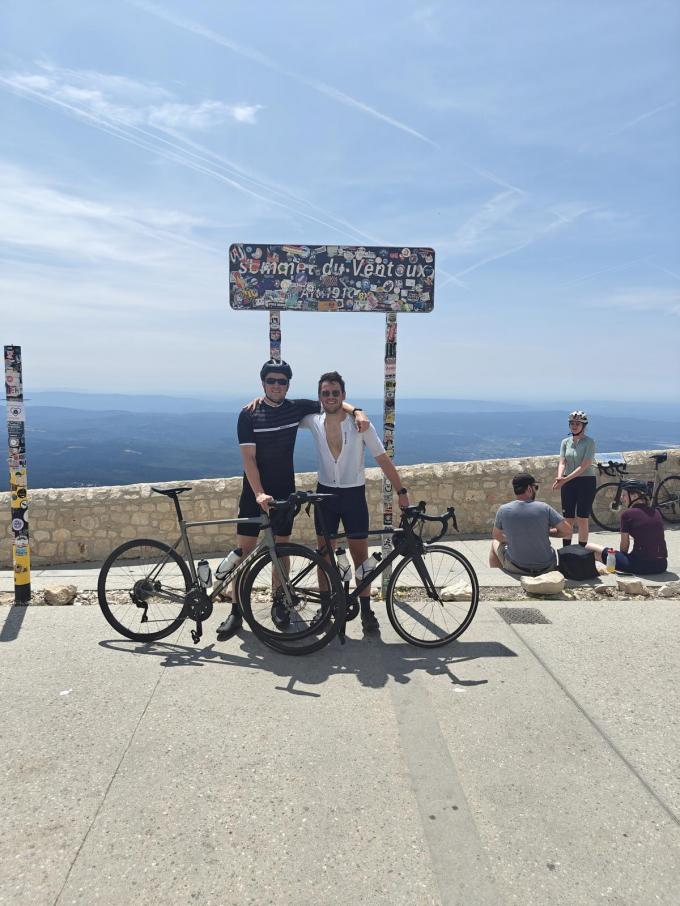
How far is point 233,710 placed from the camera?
11.2 feet

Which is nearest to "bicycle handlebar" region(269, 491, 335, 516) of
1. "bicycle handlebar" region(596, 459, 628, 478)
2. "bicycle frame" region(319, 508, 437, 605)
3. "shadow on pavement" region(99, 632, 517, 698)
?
"bicycle frame" region(319, 508, 437, 605)

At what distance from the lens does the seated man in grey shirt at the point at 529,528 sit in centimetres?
574

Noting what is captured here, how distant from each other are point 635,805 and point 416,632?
2.06 m

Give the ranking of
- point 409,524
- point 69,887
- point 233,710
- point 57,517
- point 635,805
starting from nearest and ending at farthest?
point 69,887
point 635,805
point 233,710
point 409,524
point 57,517

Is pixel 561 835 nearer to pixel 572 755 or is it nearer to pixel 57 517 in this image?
pixel 572 755

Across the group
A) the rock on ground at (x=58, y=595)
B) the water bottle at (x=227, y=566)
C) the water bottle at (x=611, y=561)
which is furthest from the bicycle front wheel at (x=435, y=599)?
the rock on ground at (x=58, y=595)

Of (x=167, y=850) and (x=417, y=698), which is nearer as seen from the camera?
(x=167, y=850)

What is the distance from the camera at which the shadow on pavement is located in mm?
3857

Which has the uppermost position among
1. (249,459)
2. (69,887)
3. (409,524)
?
(249,459)

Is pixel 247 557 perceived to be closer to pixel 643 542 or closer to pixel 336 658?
pixel 336 658

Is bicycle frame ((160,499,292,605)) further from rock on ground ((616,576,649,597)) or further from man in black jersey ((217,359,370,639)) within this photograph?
rock on ground ((616,576,649,597))

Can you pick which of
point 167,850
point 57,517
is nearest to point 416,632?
point 167,850

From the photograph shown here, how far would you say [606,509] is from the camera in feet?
28.7

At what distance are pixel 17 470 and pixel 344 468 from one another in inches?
127
